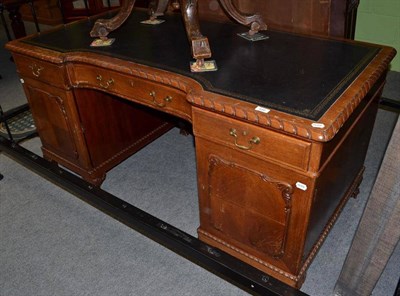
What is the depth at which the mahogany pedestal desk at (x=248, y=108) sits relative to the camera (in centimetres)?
124

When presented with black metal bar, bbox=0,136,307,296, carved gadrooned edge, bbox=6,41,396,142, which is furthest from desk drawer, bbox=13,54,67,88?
black metal bar, bbox=0,136,307,296

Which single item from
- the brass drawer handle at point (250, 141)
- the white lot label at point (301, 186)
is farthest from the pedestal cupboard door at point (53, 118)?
the white lot label at point (301, 186)

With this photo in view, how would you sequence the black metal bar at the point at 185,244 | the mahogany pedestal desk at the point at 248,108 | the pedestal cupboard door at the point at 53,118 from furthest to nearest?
the pedestal cupboard door at the point at 53,118, the black metal bar at the point at 185,244, the mahogany pedestal desk at the point at 248,108

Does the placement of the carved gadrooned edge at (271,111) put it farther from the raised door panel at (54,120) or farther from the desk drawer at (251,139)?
the raised door panel at (54,120)

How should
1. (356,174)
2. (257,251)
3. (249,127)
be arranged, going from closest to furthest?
(249,127)
(257,251)
(356,174)

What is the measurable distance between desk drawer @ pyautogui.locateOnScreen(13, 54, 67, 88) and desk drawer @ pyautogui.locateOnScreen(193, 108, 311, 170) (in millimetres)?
829

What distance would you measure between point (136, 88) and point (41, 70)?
62 cm

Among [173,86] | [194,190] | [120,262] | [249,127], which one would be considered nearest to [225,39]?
[173,86]

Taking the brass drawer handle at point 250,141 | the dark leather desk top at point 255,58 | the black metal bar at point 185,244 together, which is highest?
the dark leather desk top at point 255,58

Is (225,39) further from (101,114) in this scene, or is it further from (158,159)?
(158,159)

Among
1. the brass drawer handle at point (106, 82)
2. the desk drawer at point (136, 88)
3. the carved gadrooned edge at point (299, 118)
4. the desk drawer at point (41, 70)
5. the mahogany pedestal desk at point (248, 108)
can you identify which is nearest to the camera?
the carved gadrooned edge at point (299, 118)

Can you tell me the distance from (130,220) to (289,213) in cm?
69

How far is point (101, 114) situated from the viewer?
2146 millimetres

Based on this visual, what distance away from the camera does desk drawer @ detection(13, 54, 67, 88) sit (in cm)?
186
